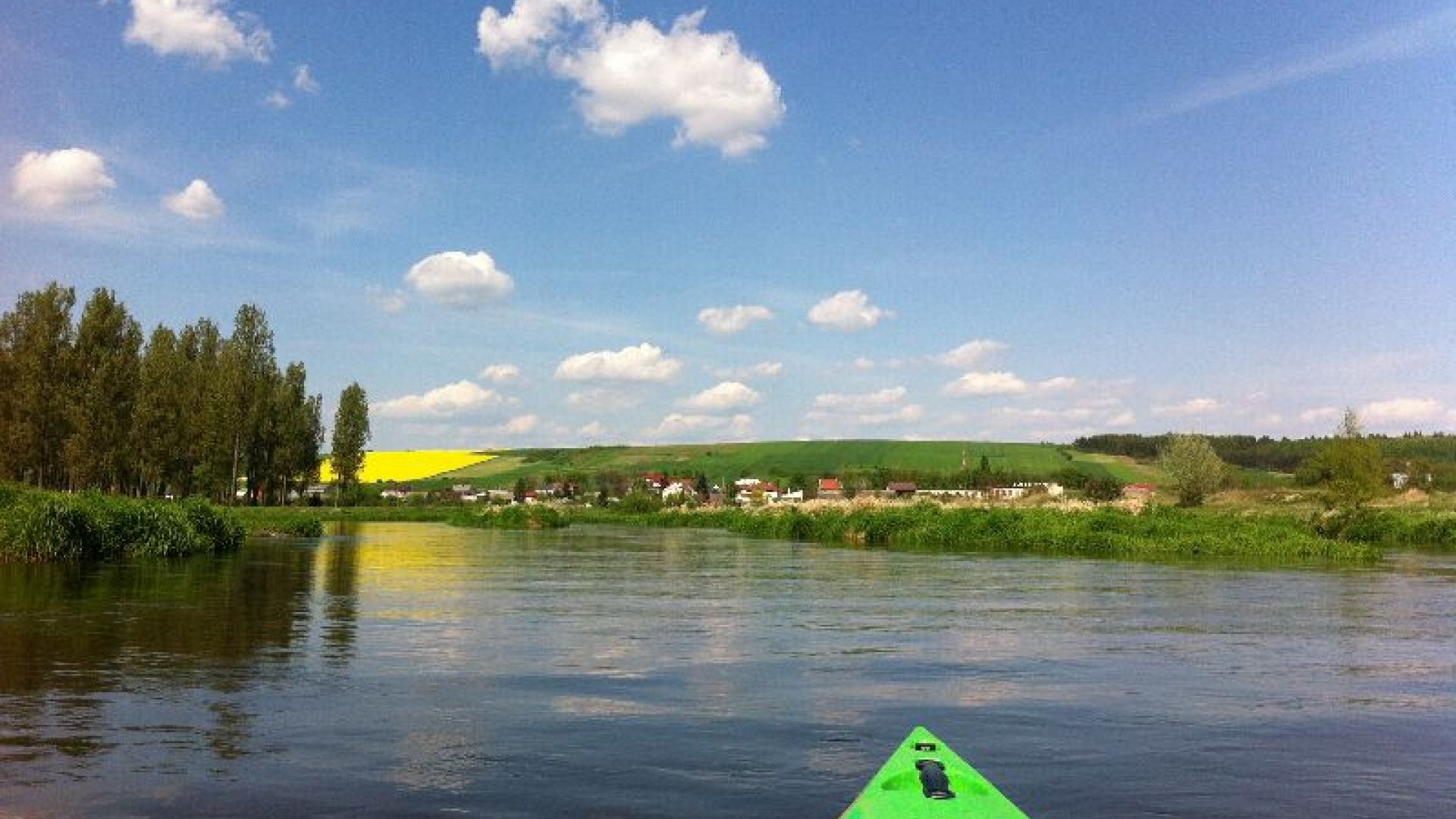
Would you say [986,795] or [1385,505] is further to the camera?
[1385,505]

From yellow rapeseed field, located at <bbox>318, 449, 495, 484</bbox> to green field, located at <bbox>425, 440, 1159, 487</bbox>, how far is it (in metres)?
3.33

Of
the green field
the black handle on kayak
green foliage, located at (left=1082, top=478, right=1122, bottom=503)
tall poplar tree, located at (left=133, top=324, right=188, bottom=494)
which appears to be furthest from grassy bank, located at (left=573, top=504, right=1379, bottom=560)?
the green field

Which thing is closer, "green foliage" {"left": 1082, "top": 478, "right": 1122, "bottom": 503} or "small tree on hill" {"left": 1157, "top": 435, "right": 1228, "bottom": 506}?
"small tree on hill" {"left": 1157, "top": 435, "right": 1228, "bottom": 506}

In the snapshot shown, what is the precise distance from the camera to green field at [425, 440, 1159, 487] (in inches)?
5748

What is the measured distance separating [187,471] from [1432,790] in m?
82.7

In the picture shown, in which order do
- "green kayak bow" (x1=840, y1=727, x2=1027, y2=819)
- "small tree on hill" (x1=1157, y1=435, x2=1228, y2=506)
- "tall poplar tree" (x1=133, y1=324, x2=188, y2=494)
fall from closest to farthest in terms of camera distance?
"green kayak bow" (x1=840, y1=727, x2=1027, y2=819) → "tall poplar tree" (x1=133, y1=324, x2=188, y2=494) → "small tree on hill" (x1=1157, y1=435, x2=1228, y2=506)

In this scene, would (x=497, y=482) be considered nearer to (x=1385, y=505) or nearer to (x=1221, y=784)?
(x=1385, y=505)

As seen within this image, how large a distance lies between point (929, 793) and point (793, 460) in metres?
153

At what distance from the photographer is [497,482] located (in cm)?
15150

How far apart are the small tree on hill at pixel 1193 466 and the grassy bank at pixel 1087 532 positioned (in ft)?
136

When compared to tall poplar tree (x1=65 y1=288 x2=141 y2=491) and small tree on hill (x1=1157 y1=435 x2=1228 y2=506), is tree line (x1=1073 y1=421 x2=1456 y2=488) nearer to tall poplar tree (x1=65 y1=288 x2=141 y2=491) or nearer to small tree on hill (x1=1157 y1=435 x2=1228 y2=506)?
small tree on hill (x1=1157 y1=435 x2=1228 y2=506)

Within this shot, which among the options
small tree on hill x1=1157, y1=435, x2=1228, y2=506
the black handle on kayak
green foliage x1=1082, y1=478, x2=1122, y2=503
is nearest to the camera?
the black handle on kayak

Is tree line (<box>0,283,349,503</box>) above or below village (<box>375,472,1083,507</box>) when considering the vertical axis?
above

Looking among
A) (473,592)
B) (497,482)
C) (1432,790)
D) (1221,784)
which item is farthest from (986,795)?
(497,482)
